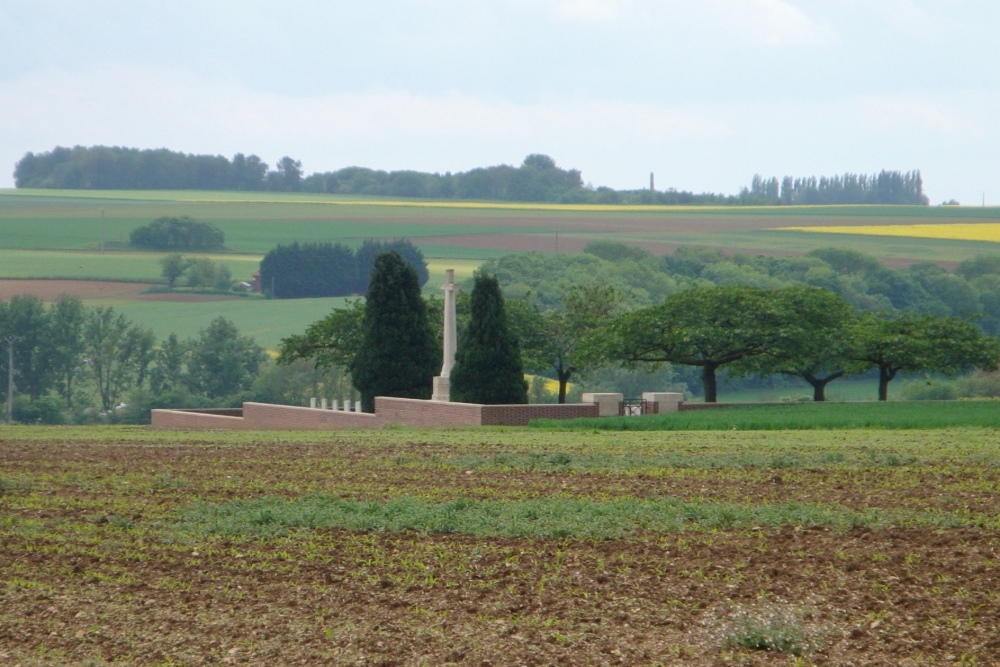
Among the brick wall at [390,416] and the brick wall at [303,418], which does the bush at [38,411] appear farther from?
the brick wall at [303,418]

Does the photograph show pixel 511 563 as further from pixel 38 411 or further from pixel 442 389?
pixel 38 411

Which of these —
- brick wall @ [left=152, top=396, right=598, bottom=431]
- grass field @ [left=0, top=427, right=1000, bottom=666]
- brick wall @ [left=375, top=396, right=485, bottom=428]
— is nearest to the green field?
brick wall @ [left=152, top=396, right=598, bottom=431]

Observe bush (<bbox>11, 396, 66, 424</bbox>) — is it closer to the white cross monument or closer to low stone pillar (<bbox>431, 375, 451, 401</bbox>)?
the white cross monument

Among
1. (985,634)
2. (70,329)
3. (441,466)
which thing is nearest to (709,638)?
(985,634)

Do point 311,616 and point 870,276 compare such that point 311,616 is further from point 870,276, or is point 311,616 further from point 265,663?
point 870,276

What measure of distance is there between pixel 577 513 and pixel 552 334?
128 feet

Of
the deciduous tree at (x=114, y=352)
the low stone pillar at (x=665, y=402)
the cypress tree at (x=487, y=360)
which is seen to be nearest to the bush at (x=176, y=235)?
the deciduous tree at (x=114, y=352)

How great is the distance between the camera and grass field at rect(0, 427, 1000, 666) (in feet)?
33.7

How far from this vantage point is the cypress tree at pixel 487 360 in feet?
133

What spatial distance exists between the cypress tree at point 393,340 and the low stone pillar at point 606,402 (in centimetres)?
596

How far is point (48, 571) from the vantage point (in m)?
13.1

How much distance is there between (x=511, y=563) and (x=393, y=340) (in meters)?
30.7

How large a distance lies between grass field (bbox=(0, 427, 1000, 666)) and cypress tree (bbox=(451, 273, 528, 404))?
18.3 meters

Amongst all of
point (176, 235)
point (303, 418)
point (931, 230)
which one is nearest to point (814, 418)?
point (303, 418)
